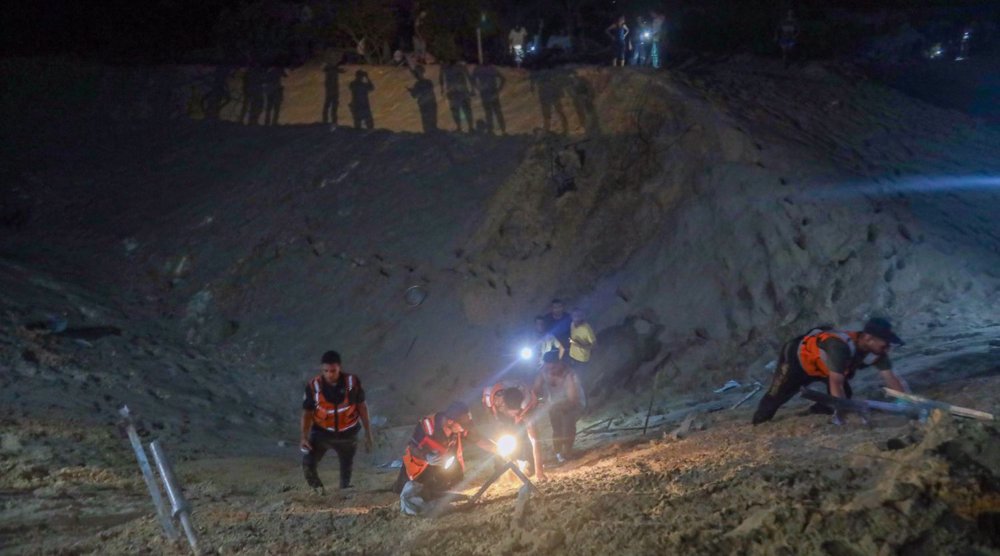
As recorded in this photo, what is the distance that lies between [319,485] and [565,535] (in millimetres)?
4614

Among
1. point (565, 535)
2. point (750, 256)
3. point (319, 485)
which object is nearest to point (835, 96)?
point (750, 256)

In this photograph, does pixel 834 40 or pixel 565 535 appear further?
pixel 834 40

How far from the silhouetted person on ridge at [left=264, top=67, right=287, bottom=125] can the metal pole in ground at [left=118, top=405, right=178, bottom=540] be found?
15596 millimetres

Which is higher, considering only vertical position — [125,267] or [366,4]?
[366,4]

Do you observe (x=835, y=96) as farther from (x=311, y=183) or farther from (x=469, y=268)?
(x=311, y=183)

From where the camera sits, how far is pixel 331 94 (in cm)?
1970

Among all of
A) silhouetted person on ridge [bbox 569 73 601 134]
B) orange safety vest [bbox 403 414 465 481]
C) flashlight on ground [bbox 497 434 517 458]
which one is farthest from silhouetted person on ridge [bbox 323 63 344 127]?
orange safety vest [bbox 403 414 465 481]

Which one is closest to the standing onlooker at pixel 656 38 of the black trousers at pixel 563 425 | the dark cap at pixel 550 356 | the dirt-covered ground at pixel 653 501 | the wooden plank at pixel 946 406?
the dark cap at pixel 550 356

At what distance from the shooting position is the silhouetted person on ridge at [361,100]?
18.6 metres

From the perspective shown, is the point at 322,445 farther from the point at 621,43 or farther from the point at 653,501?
the point at 621,43

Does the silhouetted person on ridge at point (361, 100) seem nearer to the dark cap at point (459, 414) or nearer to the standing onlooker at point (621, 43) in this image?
the standing onlooker at point (621, 43)

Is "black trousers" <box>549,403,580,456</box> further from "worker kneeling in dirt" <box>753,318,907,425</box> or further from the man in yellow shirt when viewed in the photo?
"worker kneeling in dirt" <box>753,318,907,425</box>

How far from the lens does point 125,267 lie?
651 inches

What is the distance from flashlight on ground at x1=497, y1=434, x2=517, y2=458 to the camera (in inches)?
286
